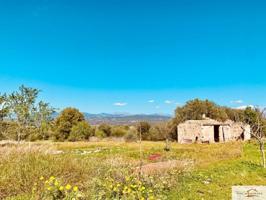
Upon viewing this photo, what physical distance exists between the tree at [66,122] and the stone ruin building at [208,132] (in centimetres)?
2216

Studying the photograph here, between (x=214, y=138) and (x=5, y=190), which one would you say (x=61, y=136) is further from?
(x=5, y=190)

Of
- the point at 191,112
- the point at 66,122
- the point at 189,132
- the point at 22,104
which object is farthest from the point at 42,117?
the point at 191,112

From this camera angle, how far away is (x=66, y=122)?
189 feet

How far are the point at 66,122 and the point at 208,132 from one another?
25968mm

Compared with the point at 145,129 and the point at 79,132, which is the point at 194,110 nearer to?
the point at 145,129

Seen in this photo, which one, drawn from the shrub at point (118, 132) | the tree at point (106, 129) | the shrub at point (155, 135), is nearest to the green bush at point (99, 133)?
the tree at point (106, 129)

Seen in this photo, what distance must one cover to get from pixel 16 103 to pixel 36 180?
2198 cm

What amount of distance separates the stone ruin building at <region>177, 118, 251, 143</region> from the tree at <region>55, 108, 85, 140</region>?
22160 mm

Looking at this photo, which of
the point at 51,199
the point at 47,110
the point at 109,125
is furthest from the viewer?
the point at 109,125

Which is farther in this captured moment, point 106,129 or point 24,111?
point 106,129

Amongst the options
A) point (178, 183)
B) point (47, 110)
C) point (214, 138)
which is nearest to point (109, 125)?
point (214, 138)

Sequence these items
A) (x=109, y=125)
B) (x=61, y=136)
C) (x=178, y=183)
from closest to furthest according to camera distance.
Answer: (x=178, y=183) → (x=61, y=136) → (x=109, y=125)

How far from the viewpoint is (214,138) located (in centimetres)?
4409

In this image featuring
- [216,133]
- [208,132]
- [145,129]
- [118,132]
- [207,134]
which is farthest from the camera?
[118,132]
